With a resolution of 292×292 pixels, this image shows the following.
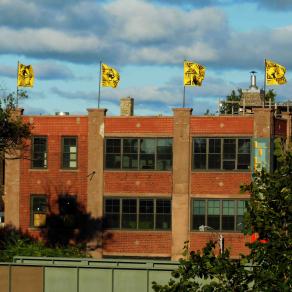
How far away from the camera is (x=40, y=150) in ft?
196

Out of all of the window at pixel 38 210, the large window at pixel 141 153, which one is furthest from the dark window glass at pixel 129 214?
the window at pixel 38 210

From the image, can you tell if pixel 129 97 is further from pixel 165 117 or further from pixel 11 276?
pixel 11 276

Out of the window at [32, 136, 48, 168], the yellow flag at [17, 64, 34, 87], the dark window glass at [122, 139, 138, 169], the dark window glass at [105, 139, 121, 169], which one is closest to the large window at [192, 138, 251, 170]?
the dark window glass at [122, 139, 138, 169]

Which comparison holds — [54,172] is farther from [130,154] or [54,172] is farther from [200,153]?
[200,153]

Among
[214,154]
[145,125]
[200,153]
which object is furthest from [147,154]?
[214,154]

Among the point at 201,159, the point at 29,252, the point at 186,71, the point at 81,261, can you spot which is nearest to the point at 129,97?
the point at 186,71

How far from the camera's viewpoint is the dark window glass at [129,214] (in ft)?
191

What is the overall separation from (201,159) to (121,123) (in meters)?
5.91

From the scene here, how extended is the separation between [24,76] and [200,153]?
14679 millimetres

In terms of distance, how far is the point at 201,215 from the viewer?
5744cm

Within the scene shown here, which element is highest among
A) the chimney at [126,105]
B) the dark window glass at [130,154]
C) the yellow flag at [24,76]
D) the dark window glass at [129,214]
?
the yellow flag at [24,76]

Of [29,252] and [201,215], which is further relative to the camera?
[201,215]

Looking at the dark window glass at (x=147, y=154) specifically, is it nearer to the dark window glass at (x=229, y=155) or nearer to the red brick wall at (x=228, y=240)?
the dark window glass at (x=229, y=155)

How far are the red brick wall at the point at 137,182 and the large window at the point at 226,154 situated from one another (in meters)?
2.87
